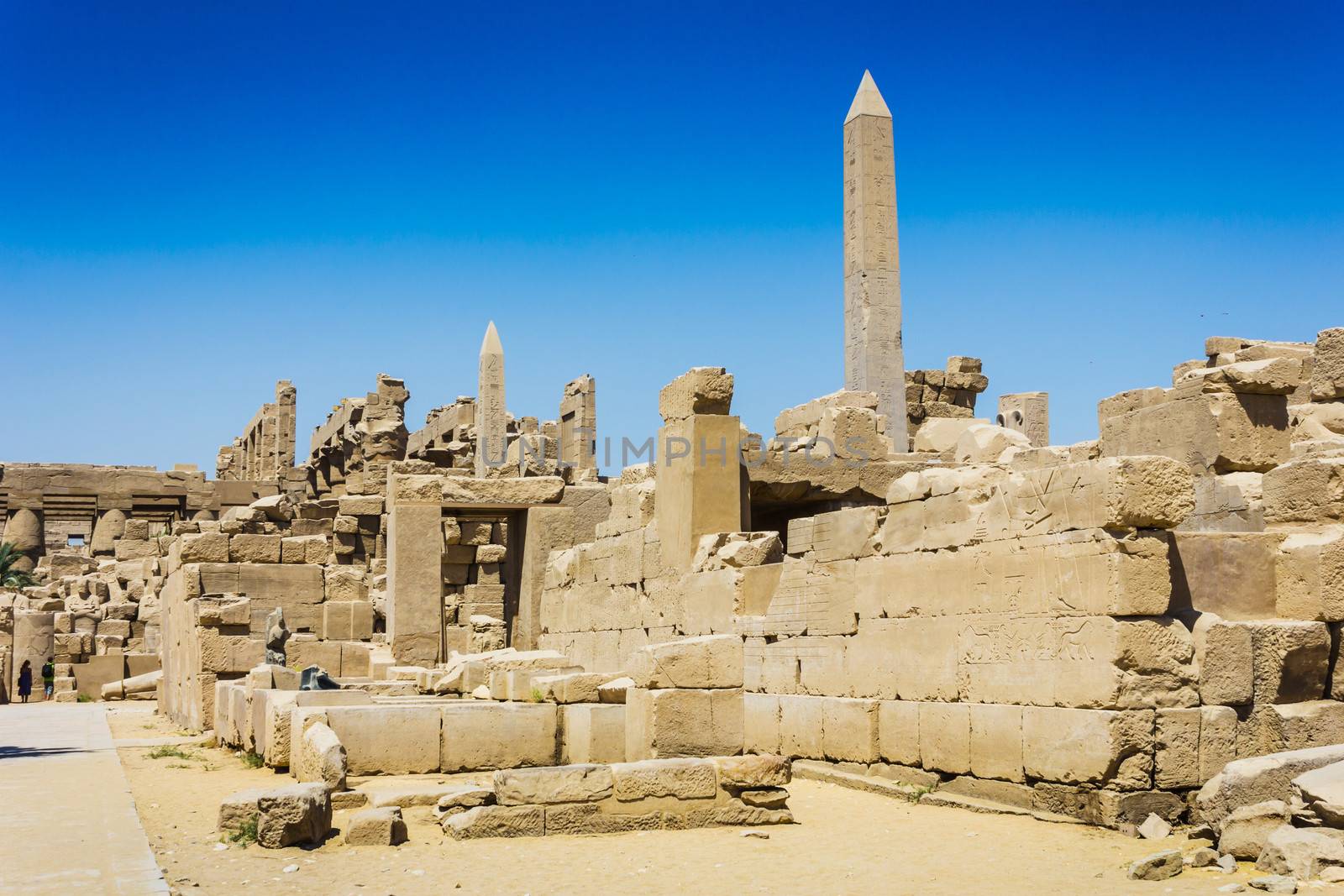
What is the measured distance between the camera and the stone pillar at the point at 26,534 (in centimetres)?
4050

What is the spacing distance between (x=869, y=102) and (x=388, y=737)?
738 inches

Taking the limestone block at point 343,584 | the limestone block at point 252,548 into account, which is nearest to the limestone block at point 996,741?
the limestone block at point 252,548

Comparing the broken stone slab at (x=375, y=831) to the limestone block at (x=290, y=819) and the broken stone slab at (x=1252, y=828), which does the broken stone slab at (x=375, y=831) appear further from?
the broken stone slab at (x=1252, y=828)

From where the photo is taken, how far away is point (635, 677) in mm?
9398

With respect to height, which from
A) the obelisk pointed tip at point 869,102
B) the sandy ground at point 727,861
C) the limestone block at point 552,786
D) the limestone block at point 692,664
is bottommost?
the sandy ground at point 727,861

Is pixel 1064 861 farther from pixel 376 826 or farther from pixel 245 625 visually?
pixel 245 625

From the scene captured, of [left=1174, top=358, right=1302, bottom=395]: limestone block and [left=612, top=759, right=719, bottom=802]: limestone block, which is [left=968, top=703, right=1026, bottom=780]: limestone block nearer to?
[left=612, top=759, right=719, bottom=802]: limestone block

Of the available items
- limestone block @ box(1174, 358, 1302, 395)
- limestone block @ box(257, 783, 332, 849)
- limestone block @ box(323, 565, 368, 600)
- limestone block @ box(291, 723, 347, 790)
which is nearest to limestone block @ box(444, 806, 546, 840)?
limestone block @ box(257, 783, 332, 849)

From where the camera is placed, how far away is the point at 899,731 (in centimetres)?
945

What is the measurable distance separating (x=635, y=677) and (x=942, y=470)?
2537mm

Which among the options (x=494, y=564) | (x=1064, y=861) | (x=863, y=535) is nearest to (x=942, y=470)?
(x=863, y=535)

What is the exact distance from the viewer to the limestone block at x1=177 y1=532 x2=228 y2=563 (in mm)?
17453

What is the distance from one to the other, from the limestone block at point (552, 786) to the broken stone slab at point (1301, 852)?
11.3 feet

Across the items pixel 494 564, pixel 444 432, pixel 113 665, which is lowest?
pixel 113 665
